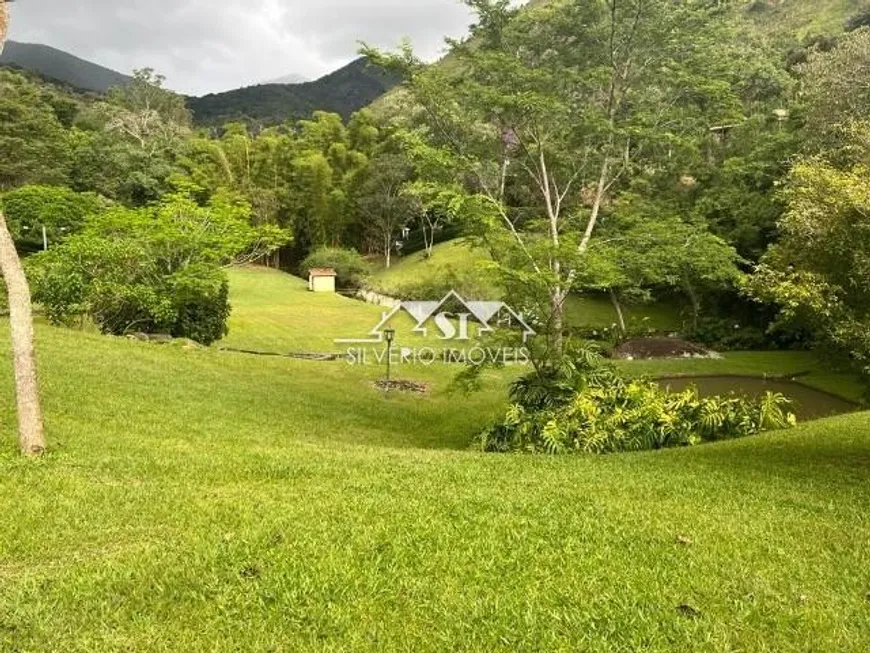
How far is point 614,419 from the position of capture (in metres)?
9.32

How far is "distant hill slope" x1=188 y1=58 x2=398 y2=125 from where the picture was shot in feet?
345

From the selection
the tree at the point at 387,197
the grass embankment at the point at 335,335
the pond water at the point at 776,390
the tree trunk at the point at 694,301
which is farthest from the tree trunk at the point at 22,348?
the tree at the point at 387,197

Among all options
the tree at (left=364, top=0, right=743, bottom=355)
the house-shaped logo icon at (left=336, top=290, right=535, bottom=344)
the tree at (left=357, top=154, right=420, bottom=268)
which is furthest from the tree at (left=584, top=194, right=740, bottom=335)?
the tree at (left=357, top=154, right=420, bottom=268)

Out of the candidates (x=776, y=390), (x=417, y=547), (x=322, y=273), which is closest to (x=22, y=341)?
(x=417, y=547)

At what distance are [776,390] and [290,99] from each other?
111756mm

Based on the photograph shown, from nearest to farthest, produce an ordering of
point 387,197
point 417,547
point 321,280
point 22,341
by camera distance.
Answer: point 417,547, point 22,341, point 321,280, point 387,197

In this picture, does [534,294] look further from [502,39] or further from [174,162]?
[174,162]

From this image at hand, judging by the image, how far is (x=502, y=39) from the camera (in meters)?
12.8

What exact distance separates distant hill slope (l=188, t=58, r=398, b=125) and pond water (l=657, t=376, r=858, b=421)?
84.5m

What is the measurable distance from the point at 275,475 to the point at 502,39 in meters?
9.85

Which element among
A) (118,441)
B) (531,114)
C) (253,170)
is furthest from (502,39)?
(253,170)

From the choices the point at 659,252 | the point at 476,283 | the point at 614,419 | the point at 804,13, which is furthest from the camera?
the point at 804,13

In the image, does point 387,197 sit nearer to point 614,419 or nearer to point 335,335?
point 335,335

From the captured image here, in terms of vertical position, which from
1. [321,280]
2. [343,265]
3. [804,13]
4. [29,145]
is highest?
[804,13]
